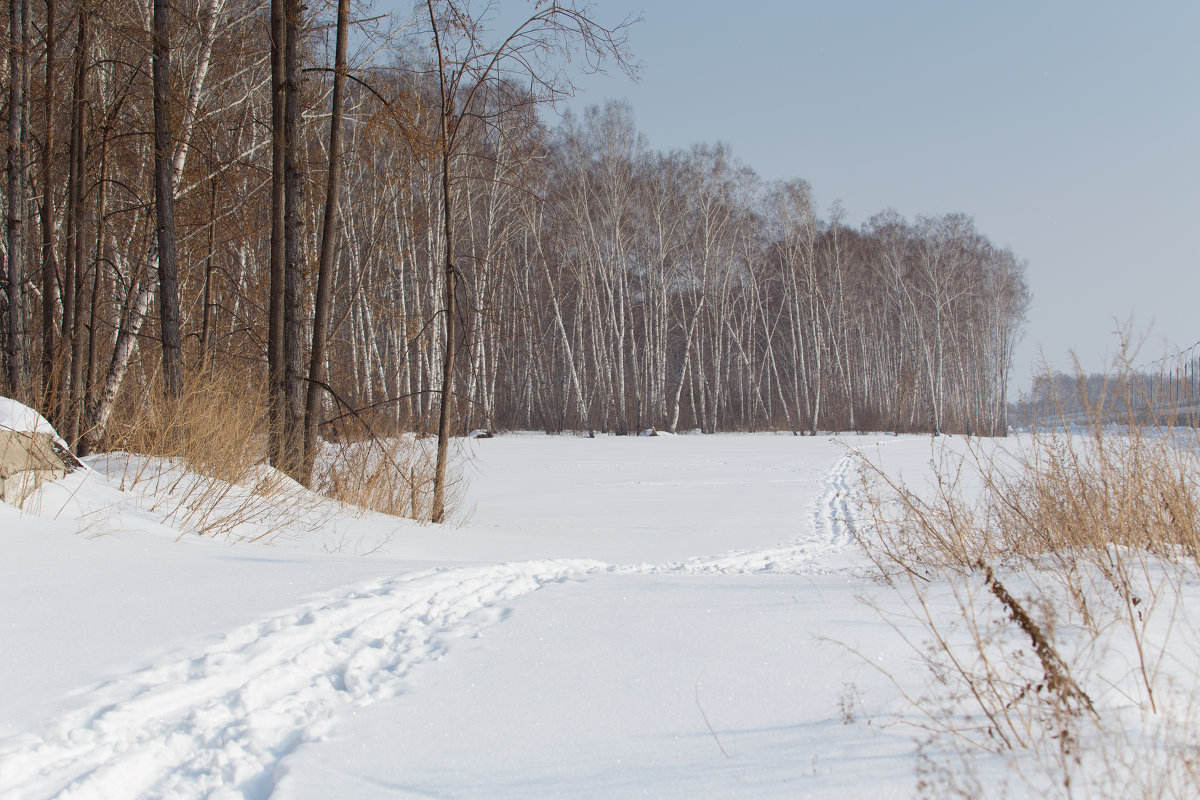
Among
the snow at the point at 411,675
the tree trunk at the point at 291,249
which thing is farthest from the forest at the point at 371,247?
the snow at the point at 411,675

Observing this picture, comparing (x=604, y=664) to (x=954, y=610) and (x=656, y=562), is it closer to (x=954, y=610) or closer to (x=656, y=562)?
(x=954, y=610)

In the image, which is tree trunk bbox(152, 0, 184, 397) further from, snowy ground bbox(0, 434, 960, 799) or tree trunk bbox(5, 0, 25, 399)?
snowy ground bbox(0, 434, 960, 799)

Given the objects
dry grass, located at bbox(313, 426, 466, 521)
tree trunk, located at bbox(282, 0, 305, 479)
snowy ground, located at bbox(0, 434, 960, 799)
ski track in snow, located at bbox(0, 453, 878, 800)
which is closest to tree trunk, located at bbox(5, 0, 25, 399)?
tree trunk, located at bbox(282, 0, 305, 479)

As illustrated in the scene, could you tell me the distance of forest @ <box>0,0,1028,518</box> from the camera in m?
7.16

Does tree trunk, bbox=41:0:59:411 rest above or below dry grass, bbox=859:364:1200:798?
above

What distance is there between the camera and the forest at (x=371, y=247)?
716 centimetres

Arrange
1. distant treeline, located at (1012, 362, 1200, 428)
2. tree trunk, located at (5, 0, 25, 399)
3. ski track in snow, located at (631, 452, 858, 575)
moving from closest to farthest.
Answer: distant treeline, located at (1012, 362, 1200, 428), ski track in snow, located at (631, 452, 858, 575), tree trunk, located at (5, 0, 25, 399)

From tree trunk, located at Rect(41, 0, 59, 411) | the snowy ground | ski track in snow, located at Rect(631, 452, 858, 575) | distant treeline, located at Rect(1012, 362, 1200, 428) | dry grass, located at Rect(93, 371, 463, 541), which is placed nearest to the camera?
the snowy ground

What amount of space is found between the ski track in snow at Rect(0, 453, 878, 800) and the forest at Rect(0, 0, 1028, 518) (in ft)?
10.4

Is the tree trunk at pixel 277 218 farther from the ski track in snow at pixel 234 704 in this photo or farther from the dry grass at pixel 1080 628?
the dry grass at pixel 1080 628

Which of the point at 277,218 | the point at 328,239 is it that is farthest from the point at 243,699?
the point at 277,218

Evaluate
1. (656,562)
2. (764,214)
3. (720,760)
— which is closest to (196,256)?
(656,562)

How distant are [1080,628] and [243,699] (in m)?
2.52

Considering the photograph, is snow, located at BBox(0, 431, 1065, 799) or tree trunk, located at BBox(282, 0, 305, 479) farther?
tree trunk, located at BBox(282, 0, 305, 479)
